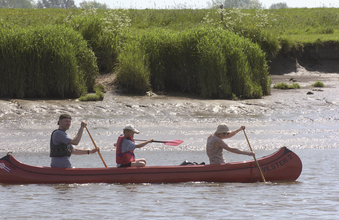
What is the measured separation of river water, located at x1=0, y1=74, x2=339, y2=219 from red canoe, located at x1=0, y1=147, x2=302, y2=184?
154 mm

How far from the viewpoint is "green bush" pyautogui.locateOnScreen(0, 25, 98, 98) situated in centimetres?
1556

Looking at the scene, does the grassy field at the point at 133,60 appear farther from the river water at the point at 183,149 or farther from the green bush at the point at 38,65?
the river water at the point at 183,149

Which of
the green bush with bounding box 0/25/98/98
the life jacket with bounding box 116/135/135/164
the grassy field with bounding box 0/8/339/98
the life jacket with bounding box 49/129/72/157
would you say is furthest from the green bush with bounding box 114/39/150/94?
the life jacket with bounding box 49/129/72/157

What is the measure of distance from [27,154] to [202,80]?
8247 mm

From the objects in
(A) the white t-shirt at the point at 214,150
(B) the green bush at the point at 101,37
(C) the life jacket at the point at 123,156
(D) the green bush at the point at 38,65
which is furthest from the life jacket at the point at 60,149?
(B) the green bush at the point at 101,37

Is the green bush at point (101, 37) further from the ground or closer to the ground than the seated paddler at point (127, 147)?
further from the ground

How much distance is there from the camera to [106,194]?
7.69m

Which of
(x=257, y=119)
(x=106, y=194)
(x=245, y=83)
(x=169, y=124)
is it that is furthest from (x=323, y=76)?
(x=106, y=194)

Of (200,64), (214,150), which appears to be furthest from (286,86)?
(214,150)

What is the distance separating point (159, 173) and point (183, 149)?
3498 millimetres

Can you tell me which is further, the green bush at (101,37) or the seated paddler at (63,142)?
the green bush at (101,37)

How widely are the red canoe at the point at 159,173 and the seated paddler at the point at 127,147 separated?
0.48 ft

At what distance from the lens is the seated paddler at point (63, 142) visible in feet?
25.9

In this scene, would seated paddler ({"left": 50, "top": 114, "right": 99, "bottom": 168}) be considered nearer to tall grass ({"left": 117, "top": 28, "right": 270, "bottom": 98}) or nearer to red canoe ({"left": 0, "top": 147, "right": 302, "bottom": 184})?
red canoe ({"left": 0, "top": 147, "right": 302, "bottom": 184})
